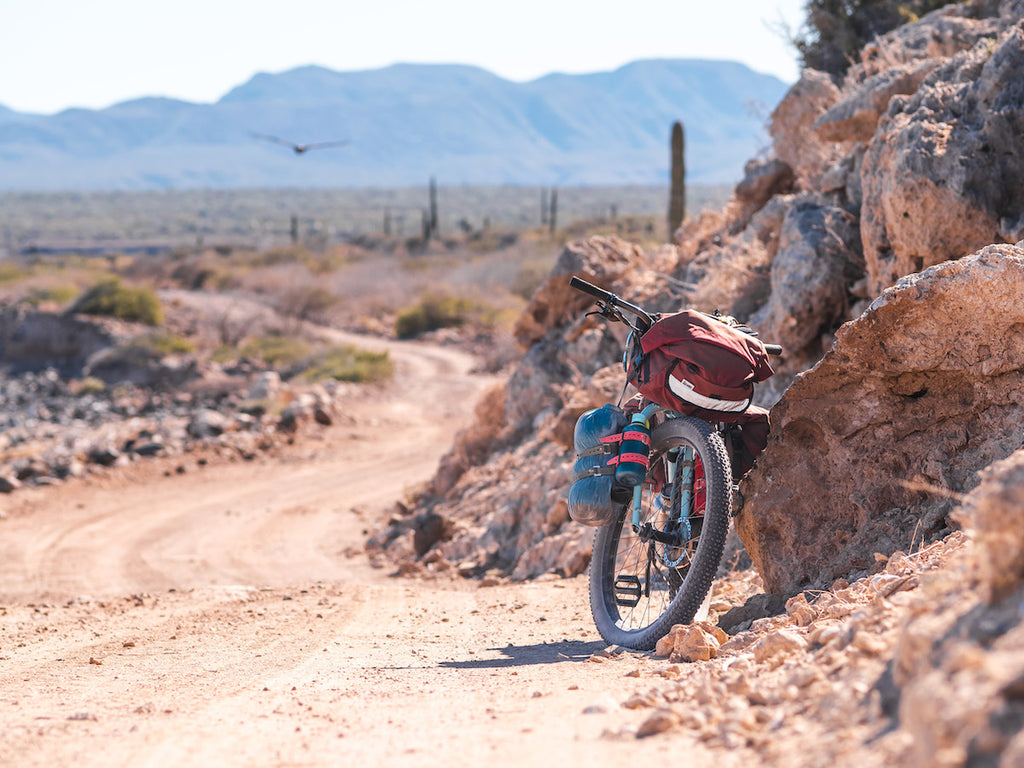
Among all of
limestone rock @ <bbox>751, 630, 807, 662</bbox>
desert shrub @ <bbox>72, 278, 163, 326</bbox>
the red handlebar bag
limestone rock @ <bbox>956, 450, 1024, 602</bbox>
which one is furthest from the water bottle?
desert shrub @ <bbox>72, 278, 163, 326</bbox>

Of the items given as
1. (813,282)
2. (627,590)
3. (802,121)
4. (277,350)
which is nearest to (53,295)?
(277,350)

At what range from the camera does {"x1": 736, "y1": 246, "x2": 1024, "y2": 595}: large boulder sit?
483 centimetres

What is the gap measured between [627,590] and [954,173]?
3.74 meters

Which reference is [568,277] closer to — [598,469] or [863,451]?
[598,469]

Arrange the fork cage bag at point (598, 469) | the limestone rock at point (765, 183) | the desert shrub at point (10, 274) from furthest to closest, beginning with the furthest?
the desert shrub at point (10, 274)
the limestone rock at point (765, 183)
the fork cage bag at point (598, 469)

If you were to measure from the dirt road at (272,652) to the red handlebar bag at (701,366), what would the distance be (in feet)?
4.20

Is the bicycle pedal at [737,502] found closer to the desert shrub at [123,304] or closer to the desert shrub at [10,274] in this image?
the desert shrub at [123,304]

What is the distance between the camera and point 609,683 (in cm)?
406

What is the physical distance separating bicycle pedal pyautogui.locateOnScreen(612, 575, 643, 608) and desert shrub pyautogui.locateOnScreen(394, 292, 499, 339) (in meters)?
30.7

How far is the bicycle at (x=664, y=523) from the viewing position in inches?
182

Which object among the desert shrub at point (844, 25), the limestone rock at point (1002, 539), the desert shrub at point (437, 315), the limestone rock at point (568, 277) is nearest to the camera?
the limestone rock at point (1002, 539)

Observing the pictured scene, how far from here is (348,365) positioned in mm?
25672

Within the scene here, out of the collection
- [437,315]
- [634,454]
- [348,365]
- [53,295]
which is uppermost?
[634,454]

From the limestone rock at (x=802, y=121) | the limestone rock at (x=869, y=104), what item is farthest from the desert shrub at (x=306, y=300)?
the limestone rock at (x=869, y=104)
